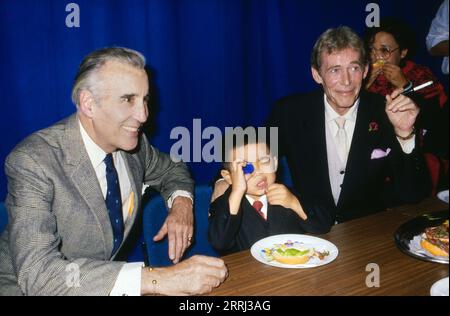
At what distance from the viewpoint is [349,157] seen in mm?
2455

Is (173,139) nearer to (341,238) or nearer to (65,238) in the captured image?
(65,238)

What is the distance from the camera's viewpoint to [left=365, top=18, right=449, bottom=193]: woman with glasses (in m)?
3.43

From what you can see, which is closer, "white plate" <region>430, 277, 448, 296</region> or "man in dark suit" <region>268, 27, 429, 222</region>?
"white plate" <region>430, 277, 448, 296</region>

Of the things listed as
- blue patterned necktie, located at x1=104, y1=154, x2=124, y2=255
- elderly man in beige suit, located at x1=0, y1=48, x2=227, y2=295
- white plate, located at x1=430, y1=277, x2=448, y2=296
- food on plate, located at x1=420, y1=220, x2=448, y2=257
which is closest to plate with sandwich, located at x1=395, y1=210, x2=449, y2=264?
food on plate, located at x1=420, y1=220, x2=448, y2=257

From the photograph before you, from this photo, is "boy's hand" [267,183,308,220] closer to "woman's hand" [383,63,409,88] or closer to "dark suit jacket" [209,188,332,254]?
"dark suit jacket" [209,188,332,254]

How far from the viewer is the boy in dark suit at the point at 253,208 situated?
192cm

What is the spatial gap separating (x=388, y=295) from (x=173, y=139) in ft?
7.28

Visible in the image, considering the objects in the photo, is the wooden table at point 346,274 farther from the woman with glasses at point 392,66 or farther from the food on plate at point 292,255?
the woman with glasses at point 392,66

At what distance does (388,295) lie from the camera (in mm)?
1358

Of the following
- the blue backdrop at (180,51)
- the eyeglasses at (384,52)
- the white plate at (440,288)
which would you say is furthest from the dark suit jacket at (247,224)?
the eyeglasses at (384,52)

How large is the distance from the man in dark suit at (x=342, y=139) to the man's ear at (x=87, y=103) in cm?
120

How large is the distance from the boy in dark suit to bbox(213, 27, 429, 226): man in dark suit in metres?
0.42

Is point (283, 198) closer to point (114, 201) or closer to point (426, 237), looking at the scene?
point (426, 237)

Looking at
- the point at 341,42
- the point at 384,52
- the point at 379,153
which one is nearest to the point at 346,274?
the point at 379,153
